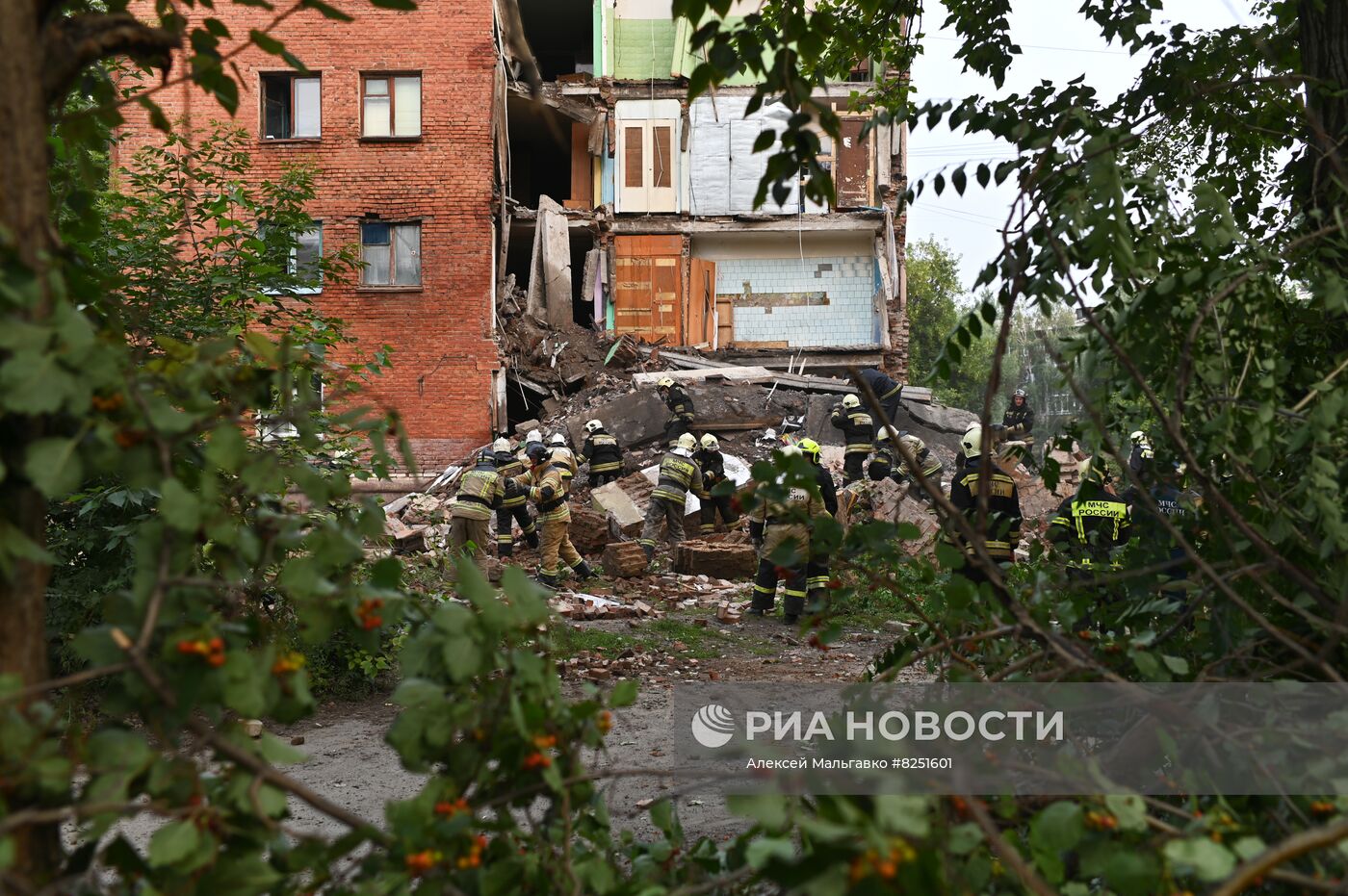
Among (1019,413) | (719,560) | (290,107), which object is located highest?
(290,107)

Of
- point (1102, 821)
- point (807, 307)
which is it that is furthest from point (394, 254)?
point (1102, 821)

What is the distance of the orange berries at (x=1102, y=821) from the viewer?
5.54ft

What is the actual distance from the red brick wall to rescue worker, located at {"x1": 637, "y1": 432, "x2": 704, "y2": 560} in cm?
744

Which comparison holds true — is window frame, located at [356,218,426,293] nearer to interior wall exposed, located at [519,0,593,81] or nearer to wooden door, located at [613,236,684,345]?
wooden door, located at [613,236,684,345]

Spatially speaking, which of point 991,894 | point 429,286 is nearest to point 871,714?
point 991,894

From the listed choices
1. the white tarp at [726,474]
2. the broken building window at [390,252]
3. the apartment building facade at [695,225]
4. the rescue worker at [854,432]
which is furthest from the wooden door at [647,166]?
the rescue worker at [854,432]

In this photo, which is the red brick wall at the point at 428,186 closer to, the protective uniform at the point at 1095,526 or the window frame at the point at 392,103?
the window frame at the point at 392,103

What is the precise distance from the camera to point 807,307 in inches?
850

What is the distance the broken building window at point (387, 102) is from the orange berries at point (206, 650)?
1955cm

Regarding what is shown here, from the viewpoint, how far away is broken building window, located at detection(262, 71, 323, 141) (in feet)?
64.3

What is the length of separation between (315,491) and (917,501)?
12346 millimetres

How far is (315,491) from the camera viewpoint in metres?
1.79

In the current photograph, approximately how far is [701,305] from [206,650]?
66.2 feet

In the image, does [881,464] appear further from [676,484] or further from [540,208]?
[540,208]
